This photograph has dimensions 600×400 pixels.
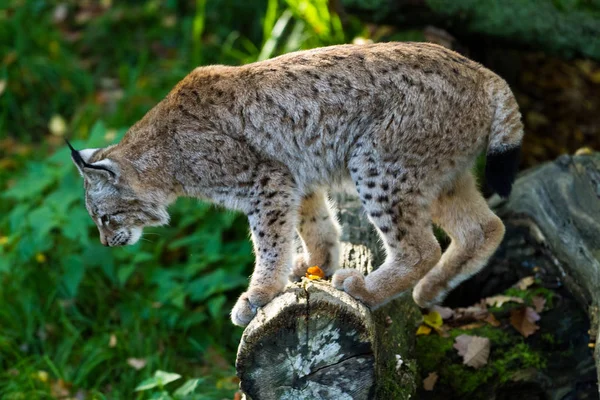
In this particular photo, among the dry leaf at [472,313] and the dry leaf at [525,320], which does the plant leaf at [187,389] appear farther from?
the dry leaf at [525,320]

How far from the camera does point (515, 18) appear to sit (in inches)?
241

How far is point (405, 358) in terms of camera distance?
420 cm

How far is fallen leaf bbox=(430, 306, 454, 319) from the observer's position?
15.9 ft

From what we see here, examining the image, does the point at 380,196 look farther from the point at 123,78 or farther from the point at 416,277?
the point at 123,78

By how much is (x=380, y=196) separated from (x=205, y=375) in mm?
2001

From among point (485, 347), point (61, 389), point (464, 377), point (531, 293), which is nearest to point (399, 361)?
point (464, 377)

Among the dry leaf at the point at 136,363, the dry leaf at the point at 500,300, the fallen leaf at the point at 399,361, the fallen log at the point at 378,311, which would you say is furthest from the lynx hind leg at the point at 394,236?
the dry leaf at the point at 136,363

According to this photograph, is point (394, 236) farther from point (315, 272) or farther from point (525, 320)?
point (525, 320)

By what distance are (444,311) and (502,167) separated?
Result: 3.39 feet

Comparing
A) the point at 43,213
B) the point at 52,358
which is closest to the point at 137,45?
the point at 43,213

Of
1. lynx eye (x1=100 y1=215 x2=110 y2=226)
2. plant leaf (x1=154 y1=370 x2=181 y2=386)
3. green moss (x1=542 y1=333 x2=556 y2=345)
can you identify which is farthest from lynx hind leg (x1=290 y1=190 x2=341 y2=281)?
green moss (x1=542 y1=333 x2=556 y2=345)

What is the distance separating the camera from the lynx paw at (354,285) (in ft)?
13.7

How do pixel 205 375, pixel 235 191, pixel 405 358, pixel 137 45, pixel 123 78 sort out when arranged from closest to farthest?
1. pixel 405 358
2. pixel 235 191
3. pixel 205 375
4. pixel 123 78
5. pixel 137 45

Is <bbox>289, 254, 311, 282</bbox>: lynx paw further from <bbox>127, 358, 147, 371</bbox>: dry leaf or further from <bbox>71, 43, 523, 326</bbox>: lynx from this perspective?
<bbox>127, 358, 147, 371</bbox>: dry leaf
